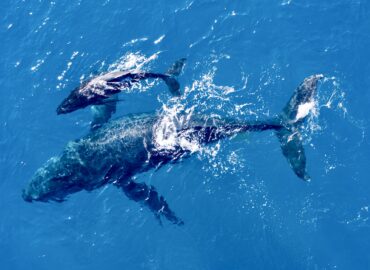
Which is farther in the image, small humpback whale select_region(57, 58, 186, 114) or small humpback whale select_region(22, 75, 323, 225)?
small humpback whale select_region(22, 75, 323, 225)

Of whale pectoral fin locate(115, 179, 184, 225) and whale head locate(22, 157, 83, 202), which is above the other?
whale head locate(22, 157, 83, 202)

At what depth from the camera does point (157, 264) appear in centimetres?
2200

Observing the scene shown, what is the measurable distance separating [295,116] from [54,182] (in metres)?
11.4

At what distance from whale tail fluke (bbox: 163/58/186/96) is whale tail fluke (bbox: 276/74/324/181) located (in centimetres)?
493

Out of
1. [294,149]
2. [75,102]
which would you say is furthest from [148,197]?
[294,149]

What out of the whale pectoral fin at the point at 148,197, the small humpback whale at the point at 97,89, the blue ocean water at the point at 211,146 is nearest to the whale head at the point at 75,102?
the small humpback whale at the point at 97,89

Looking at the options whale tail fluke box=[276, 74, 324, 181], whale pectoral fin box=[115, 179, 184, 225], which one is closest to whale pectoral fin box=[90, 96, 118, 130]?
whale pectoral fin box=[115, 179, 184, 225]

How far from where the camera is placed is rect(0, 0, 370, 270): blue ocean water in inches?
851

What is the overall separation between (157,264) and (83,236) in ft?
12.8

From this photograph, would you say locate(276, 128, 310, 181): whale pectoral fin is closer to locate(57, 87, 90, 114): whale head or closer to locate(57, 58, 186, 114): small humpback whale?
locate(57, 58, 186, 114): small humpback whale

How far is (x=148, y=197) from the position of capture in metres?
21.5

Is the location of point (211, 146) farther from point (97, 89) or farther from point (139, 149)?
point (97, 89)

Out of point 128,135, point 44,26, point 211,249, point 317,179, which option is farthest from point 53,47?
point 317,179

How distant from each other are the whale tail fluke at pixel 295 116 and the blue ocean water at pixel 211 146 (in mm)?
1198
